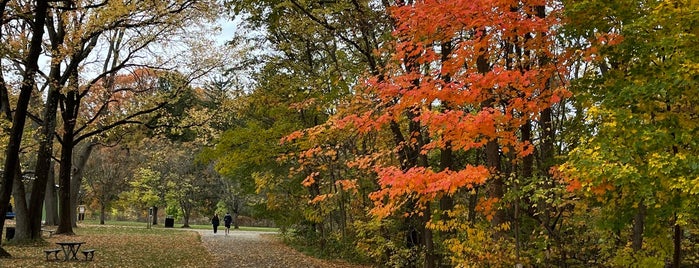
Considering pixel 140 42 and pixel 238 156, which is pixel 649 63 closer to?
pixel 238 156

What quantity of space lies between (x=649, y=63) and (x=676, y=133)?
42.4 inches

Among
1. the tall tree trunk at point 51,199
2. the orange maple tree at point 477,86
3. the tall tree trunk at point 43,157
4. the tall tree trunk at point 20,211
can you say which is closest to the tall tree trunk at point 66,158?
the tall tree trunk at point 43,157

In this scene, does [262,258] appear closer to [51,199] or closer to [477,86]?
[477,86]

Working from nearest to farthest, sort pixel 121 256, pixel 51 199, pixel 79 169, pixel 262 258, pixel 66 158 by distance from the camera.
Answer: pixel 121 256
pixel 262 258
pixel 66 158
pixel 79 169
pixel 51 199

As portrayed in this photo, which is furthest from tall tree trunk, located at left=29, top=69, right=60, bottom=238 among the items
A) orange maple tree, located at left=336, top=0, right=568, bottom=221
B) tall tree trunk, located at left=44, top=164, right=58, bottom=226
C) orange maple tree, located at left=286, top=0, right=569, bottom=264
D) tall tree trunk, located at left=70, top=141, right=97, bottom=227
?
orange maple tree, located at left=336, top=0, right=568, bottom=221

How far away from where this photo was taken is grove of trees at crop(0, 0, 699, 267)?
19.8 feet

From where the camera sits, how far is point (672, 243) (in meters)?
8.35

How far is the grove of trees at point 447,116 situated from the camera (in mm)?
6035

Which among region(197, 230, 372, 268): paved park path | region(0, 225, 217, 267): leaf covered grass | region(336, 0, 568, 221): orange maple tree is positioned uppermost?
region(336, 0, 568, 221): orange maple tree

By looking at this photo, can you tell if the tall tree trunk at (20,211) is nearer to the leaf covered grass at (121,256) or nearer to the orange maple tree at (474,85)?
the leaf covered grass at (121,256)

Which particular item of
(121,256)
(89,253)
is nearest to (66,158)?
(89,253)

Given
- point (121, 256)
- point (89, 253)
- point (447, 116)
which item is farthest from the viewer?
point (121, 256)

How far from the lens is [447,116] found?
722 centimetres

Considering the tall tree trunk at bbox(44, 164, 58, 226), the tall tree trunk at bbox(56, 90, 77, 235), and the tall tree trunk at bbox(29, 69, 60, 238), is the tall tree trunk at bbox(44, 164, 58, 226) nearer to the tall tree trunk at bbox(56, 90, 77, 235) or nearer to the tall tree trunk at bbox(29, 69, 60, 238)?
the tall tree trunk at bbox(56, 90, 77, 235)
